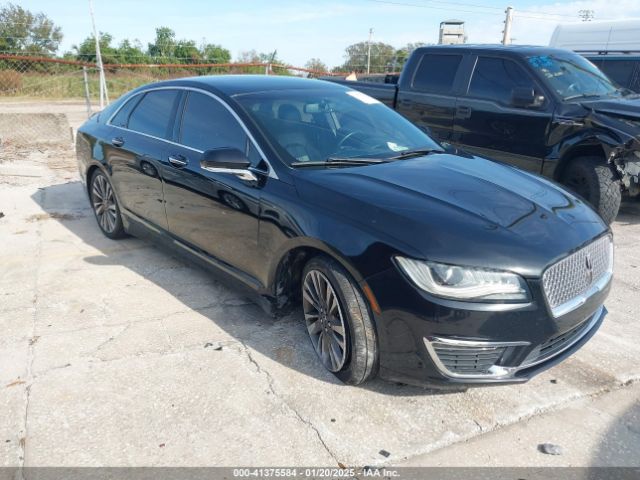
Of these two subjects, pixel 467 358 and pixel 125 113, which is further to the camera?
pixel 125 113

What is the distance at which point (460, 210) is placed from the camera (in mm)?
2717

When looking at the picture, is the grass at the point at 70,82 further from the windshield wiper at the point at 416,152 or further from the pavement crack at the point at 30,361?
the windshield wiper at the point at 416,152

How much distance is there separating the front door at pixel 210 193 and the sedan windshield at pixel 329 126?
219 mm

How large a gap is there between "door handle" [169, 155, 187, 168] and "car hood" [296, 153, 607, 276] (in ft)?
3.76

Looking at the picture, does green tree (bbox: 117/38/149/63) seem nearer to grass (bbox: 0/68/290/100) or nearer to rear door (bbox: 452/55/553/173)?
grass (bbox: 0/68/290/100)

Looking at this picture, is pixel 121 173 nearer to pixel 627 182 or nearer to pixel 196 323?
pixel 196 323

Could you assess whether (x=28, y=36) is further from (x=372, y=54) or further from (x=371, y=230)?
(x=372, y=54)

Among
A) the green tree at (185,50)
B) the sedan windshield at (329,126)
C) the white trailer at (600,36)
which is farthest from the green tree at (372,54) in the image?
the sedan windshield at (329,126)

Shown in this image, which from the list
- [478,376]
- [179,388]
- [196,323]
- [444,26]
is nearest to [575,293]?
[478,376]

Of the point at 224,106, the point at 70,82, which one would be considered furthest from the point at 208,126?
the point at 70,82

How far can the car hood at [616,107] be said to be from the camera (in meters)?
5.43

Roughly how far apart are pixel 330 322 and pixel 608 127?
13.7 feet

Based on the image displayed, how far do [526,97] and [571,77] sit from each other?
0.87 metres

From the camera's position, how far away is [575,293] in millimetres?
2648
